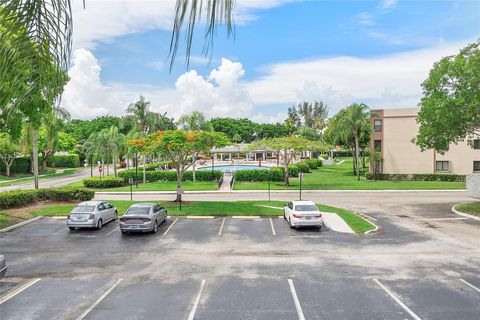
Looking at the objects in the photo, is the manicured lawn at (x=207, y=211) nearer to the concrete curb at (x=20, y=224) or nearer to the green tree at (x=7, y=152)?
the concrete curb at (x=20, y=224)

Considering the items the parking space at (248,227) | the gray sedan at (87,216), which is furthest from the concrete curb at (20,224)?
the parking space at (248,227)

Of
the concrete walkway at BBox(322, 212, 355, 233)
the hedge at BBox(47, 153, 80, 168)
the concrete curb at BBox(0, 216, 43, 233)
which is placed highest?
the hedge at BBox(47, 153, 80, 168)

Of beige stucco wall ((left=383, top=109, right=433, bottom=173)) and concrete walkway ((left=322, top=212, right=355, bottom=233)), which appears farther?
beige stucco wall ((left=383, top=109, right=433, bottom=173))

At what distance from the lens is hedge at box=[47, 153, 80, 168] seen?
8550 centimetres

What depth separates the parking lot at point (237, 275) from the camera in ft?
34.9

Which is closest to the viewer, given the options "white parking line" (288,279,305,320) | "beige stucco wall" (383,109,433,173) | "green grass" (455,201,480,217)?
"white parking line" (288,279,305,320)

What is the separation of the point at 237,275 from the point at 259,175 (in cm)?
3841

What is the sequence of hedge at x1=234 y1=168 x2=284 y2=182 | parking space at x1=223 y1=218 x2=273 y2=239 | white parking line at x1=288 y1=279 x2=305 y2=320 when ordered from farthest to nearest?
hedge at x1=234 y1=168 x2=284 y2=182 → parking space at x1=223 y1=218 x2=273 y2=239 → white parking line at x1=288 y1=279 x2=305 y2=320

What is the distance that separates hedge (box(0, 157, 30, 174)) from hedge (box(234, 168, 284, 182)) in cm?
4113

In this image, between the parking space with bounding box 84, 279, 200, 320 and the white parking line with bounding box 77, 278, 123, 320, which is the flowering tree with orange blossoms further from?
the parking space with bounding box 84, 279, 200, 320

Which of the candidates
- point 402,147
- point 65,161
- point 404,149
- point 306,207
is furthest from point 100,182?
point 65,161

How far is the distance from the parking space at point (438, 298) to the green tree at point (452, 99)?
56.3 ft

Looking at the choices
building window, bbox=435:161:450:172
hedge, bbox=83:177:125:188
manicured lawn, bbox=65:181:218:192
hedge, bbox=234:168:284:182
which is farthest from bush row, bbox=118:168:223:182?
building window, bbox=435:161:450:172

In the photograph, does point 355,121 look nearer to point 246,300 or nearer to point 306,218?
point 306,218
